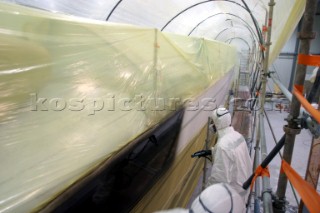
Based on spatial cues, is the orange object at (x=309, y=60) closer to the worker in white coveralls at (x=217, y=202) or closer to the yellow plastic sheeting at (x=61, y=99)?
the worker in white coveralls at (x=217, y=202)

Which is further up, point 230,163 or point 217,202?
point 217,202

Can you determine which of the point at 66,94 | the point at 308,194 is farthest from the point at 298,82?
the point at 66,94

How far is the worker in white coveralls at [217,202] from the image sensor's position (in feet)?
2.63

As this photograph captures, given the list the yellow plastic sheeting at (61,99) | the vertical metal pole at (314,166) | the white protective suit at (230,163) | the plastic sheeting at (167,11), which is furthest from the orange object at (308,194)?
the white protective suit at (230,163)

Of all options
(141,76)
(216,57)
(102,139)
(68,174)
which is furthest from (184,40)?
(68,174)

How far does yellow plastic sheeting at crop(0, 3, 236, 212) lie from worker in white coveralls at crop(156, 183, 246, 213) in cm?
47

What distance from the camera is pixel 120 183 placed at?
1230mm

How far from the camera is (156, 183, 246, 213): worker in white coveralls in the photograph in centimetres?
80

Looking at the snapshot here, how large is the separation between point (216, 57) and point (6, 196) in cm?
374

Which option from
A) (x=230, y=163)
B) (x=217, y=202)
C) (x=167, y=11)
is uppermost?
(x=167, y=11)

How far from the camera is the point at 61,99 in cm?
109

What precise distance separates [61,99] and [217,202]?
2.71 ft

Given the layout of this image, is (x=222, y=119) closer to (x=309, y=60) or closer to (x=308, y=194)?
(x=309, y=60)

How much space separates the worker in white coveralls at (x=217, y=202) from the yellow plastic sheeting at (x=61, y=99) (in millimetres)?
467
